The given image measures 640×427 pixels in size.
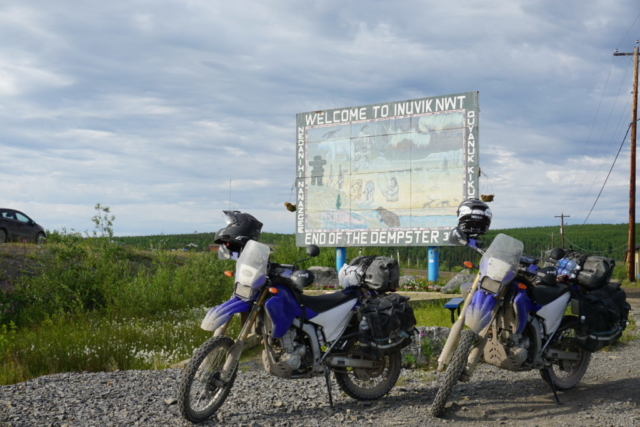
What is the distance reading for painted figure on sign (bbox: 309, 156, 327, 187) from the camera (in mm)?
20594

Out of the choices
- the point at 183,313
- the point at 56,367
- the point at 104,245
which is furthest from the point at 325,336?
the point at 104,245

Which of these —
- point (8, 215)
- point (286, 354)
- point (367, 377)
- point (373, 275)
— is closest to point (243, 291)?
point (286, 354)

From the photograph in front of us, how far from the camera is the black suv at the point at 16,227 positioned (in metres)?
24.1

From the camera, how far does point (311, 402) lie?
598 cm

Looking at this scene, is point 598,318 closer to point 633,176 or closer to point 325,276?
point 325,276

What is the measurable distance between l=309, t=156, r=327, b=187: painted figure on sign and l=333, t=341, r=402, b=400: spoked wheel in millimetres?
14693

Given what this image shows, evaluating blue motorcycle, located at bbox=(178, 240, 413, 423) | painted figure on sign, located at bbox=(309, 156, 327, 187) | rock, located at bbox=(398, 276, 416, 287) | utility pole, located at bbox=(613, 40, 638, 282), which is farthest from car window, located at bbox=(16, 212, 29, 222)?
utility pole, located at bbox=(613, 40, 638, 282)

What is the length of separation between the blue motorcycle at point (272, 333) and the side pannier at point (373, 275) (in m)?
0.24

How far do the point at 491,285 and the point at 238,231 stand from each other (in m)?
2.25

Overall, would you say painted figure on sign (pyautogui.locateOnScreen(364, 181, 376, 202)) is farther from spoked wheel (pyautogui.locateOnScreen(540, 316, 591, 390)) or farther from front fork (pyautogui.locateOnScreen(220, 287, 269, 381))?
front fork (pyautogui.locateOnScreen(220, 287, 269, 381))

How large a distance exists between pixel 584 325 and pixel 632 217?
91.8 ft

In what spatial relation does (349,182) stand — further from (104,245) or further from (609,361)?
(609,361)

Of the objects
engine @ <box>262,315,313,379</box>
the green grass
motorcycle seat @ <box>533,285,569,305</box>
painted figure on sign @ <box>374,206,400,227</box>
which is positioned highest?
painted figure on sign @ <box>374,206,400,227</box>

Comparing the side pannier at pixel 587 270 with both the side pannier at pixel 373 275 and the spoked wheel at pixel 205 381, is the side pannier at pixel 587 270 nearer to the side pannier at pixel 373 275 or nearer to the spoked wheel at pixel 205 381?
the side pannier at pixel 373 275
